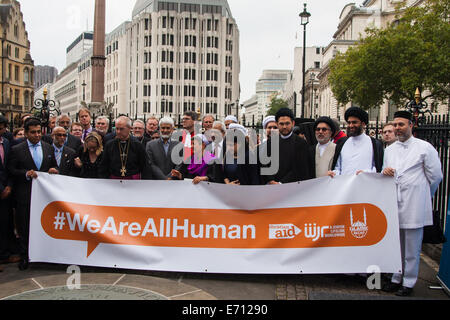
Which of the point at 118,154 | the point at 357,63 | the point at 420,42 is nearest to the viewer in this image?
the point at 118,154

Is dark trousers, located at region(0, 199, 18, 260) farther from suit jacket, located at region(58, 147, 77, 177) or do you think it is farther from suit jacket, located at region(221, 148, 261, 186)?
suit jacket, located at region(221, 148, 261, 186)

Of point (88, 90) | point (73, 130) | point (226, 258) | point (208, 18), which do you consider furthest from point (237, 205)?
point (88, 90)

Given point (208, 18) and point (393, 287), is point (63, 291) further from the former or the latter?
point (208, 18)

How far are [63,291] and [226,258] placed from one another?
1.96 m

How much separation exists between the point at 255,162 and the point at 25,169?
331 centimetres

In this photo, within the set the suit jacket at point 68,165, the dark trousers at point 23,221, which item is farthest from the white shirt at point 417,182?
the dark trousers at point 23,221

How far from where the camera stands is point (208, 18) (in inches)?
3693

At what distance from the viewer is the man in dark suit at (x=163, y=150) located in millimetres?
7374

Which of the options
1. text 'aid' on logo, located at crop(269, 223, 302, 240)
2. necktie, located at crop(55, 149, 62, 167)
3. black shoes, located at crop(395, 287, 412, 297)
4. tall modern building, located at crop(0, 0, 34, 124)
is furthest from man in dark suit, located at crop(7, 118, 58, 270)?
tall modern building, located at crop(0, 0, 34, 124)

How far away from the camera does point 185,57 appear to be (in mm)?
95438

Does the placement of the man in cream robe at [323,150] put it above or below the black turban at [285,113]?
below

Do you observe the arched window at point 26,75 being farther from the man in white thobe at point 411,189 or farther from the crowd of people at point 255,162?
the man in white thobe at point 411,189

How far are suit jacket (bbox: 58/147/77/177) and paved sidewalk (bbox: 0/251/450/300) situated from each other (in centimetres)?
142

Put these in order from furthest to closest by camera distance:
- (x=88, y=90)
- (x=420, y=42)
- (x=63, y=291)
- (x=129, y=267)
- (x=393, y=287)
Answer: (x=88, y=90), (x=420, y=42), (x=129, y=267), (x=393, y=287), (x=63, y=291)
